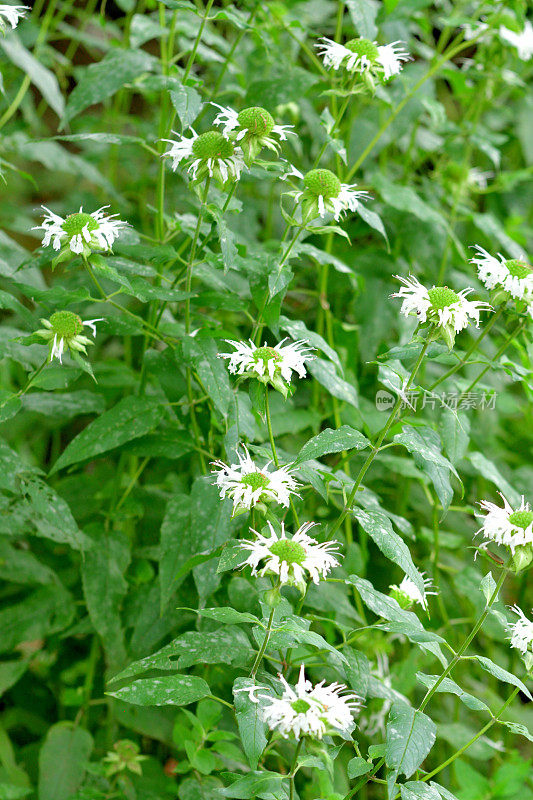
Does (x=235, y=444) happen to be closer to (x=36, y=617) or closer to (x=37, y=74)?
(x=36, y=617)

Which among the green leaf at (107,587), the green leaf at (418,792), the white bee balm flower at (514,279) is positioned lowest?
the green leaf at (107,587)

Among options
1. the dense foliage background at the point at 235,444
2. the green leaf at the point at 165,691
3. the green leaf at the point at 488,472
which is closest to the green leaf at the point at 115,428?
the dense foliage background at the point at 235,444

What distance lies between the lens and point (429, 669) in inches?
45.7

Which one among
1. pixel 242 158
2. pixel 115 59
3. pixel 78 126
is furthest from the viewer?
pixel 78 126

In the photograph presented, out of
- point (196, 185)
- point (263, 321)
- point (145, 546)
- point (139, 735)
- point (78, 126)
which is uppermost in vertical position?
point (196, 185)

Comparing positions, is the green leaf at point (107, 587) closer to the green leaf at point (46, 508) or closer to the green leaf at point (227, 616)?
the green leaf at point (46, 508)

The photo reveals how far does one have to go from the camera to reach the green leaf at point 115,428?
0.75 metres

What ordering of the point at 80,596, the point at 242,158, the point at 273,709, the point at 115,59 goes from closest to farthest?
the point at 273,709 → the point at 242,158 → the point at 115,59 → the point at 80,596

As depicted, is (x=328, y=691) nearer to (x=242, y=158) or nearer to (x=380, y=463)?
(x=242, y=158)

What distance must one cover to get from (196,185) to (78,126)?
2.69 ft

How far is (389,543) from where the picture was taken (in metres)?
0.62

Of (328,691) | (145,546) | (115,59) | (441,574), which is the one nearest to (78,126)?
(115,59)

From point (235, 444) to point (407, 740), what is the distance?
0.27 meters

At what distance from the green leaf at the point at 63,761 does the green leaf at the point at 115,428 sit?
1.19 ft
